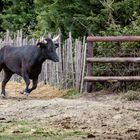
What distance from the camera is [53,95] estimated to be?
15.1m

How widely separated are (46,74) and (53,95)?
2.20 metres

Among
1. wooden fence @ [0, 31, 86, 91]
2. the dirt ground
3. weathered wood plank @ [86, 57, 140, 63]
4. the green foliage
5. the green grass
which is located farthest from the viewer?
the green foliage

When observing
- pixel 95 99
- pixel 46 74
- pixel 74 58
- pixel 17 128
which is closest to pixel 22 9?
pixel 46 74

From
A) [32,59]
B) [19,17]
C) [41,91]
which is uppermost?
[19,17]

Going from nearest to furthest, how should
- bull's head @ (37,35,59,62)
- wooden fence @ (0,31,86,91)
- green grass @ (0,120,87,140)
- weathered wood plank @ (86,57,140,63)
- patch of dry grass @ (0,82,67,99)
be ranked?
1. green grass @ (0,120,87,140)
2. weathered wood plank @ (86,57,140,63)
3. bull's head @ (37,35,59,62)
4. patch of dry grass @ (0,82,67,99)
5. wooden fence @ (0,31,86,91)

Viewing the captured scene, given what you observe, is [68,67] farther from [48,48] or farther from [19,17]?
[19,17]

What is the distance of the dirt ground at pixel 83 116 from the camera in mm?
9086

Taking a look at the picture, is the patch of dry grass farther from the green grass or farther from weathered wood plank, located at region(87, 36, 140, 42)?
the green grass

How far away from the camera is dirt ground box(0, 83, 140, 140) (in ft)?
29.8

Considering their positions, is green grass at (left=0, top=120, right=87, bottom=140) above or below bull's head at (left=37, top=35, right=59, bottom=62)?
below

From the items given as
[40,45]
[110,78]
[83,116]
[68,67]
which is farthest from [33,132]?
[68,67]

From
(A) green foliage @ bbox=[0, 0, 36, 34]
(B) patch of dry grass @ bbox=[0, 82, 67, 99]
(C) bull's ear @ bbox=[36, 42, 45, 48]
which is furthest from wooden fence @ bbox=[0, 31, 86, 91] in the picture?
(A) green foliage @ bbox=[0, 0, 36, 34]

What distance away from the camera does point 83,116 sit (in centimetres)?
1027

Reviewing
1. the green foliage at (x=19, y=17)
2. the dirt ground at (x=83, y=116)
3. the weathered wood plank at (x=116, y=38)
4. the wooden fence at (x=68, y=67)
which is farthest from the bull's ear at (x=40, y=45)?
the green foliage at (x=19, y=17)
